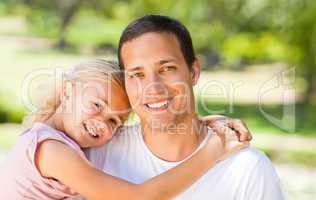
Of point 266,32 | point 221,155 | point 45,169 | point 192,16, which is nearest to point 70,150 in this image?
point 45,169

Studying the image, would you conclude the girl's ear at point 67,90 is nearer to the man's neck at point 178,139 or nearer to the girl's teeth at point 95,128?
the girl's teeth at point 95,128

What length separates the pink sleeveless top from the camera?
6.39 feet

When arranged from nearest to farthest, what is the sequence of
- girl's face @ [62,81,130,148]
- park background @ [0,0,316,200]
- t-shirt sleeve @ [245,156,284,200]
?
t-shirt sleeve @ [245,156,284,200] → girl's face @ [62,81,130,148] → park background @ [0,0,316,200]

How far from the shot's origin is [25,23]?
39.1 feet

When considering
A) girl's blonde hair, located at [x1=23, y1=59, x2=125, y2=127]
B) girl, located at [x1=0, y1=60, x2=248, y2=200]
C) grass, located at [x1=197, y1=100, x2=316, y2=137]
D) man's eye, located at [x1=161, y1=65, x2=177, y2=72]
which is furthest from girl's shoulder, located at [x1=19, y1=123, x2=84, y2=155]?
grass, located at [x1=197, y1=100, x2=316, y2=137]

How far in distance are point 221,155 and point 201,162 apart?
7cm

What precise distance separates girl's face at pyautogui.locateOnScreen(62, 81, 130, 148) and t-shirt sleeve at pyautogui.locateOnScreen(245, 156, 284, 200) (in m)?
0.53

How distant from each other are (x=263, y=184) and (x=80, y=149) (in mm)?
618

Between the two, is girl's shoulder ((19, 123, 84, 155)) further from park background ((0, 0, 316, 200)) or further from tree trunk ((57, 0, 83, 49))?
tree trunk ((57, 0, 83, 49))

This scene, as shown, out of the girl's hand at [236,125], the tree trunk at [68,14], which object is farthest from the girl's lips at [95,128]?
the tree trunk at [68,14]

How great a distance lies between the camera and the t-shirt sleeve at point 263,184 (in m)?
1.76

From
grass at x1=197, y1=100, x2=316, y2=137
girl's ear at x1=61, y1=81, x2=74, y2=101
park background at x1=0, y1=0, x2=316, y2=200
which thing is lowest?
grass at x1=197, y1=100, x2=316, y2=137

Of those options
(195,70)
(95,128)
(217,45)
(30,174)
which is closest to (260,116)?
(217,45)

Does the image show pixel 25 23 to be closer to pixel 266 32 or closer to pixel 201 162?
pixel 266 32
